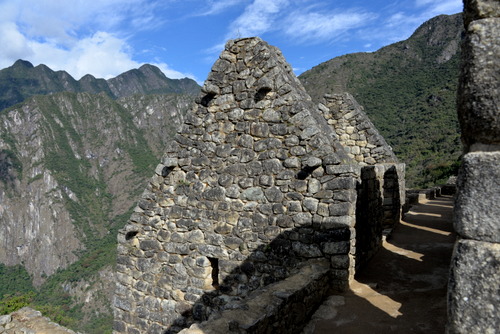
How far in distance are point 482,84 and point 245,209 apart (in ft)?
11.7

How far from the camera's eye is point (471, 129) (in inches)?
54.3

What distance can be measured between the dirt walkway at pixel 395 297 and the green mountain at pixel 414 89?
20.5 metres

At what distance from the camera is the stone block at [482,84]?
1.31 m

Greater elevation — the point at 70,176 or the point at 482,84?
the point at 482,84

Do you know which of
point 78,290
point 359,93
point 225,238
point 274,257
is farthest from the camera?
point 78,290

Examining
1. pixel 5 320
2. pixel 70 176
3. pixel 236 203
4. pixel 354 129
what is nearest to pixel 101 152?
pixel 70 176

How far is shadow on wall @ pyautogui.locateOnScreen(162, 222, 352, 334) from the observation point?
3.43 meters

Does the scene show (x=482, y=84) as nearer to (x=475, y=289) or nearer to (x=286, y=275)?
(x=475, y=289)

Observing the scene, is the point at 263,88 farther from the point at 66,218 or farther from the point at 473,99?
the point at 66,218

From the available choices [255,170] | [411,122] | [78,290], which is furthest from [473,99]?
[78,290]

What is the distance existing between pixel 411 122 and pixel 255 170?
42.6 metres

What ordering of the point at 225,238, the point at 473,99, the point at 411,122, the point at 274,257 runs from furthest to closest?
the point at 411,122 < the point at 225,238 < the point at 274,257 < the point at 473,99

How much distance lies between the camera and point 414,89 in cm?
4950

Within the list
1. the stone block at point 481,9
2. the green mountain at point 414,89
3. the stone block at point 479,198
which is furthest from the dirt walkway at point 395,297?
the green mountain at point 414,89
